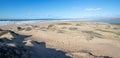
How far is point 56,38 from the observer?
51.8 ft

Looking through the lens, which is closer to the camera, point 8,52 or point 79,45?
point 8,52

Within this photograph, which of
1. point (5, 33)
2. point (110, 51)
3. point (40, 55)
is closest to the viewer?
point (40, 55)

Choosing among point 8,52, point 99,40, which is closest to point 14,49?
point 8,52

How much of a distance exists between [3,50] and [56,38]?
328 inches

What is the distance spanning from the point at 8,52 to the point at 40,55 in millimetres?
1891

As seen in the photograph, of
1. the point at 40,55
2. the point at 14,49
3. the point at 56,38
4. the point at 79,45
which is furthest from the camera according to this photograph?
the point at 56,38

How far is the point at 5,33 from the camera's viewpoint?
14.6m

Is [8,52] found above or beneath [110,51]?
above

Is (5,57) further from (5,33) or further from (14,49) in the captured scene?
(5,33)

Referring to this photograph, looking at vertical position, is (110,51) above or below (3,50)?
below

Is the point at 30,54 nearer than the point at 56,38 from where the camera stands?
Yes

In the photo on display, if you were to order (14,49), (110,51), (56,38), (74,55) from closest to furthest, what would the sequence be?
(14,49), (74,55), (110,51), (56,38)

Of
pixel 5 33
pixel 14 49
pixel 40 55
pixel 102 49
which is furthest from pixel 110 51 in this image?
pixel 5 33

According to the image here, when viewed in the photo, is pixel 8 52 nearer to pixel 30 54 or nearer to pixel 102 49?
pixel 30 54
